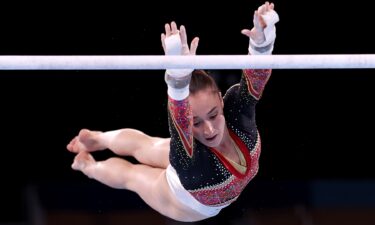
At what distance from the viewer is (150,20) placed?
4.44m

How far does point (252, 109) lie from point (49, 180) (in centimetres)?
175

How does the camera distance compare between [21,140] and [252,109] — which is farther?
[21,140]

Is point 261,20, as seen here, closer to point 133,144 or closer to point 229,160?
point 229,160

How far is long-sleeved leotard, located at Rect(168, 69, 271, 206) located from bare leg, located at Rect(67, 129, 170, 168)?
1.41 feet

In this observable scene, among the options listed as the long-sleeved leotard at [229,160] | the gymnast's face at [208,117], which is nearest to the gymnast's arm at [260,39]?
the long-sleeved leotard at [229,160]

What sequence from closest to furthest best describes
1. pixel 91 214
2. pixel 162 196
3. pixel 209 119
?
1. pixel 209 119
2. pixel 162 196
3. pixel 91 214

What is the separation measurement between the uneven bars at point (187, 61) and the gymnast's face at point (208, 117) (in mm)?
498

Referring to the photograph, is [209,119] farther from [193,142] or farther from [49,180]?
[49,180]

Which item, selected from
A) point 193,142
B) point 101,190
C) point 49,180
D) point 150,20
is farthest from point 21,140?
point 193,142

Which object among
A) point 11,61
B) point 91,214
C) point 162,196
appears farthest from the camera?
point 91,214

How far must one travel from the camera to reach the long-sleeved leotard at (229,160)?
9.70 feet

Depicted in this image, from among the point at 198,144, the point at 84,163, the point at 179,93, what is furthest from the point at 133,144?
the point at 179,93

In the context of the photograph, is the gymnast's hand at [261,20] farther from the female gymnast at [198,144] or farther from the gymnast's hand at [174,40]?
the gymnast's hand at [174,40]

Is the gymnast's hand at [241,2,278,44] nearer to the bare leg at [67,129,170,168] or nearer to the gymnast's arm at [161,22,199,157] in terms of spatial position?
the gymnast's arm at [161,22,199,157]
